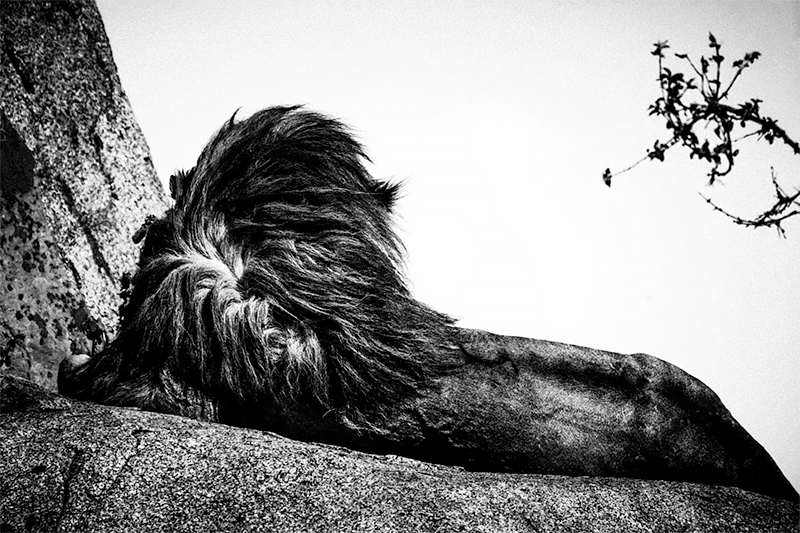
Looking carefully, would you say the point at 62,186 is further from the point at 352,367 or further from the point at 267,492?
the point at 267,492

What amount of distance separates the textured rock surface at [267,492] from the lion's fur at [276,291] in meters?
0.62

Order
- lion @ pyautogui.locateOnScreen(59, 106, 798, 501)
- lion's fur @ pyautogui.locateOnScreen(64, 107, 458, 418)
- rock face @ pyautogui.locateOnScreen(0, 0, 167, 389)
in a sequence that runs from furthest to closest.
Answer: rock face @ pyautogui.locateOnScreen(0, 0, 167, 389) → lion's fur @ pyautogui.locateOnScreen(64, 107, 458, 418) → lion @ pyautogui.locateOnScreen(59, 106, 798, 501)

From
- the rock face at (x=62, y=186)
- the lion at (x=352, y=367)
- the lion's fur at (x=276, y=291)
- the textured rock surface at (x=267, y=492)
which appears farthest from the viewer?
the rock face at (x=62, y=186)

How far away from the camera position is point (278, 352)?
5387 mm

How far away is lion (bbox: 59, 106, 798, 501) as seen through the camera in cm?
511

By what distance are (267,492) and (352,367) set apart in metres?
1.14

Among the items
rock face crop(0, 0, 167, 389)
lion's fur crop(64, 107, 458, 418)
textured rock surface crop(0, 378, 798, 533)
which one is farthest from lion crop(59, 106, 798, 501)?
rock face crop(0, 0, 167, 389)

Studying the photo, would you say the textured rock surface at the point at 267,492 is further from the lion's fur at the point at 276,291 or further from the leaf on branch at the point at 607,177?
the leaf on branch at the point at 607,177

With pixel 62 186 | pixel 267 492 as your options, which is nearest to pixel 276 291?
pixel 267 492

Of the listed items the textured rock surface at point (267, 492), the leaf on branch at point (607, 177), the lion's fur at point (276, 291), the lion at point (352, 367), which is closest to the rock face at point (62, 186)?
the lion at point (352, 367)

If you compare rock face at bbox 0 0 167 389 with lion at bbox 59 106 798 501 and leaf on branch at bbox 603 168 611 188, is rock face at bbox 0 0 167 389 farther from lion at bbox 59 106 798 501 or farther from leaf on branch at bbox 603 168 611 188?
leaf on branch at bbox 603 168 611 188

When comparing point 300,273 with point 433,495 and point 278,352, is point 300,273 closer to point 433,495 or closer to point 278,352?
point 278,352

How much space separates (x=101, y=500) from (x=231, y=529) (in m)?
0.56

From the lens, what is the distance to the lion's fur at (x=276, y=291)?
5352mm
